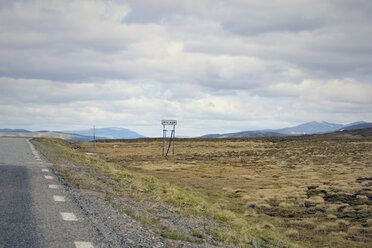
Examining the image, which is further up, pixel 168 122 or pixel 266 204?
pixel 168 122

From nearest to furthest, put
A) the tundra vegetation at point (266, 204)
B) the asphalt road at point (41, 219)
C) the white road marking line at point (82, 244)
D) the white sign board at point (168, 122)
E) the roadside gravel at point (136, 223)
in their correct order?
the white road marking line at point (82, 244)
the asphalt road at point (41, 219)
the roadside gravel at point (136, 223)
the tundra vegetation at point (266, 204)
the white sign board at point (168, 122)

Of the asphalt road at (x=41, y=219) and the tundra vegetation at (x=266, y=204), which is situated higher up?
the asphalt road at (x=41, y=219)

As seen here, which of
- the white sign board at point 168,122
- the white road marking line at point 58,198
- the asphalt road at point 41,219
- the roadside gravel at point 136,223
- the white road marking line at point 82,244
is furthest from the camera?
the white sign board at point 168,122

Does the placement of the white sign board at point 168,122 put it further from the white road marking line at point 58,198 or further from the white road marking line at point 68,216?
the white road marking line at point 68,216

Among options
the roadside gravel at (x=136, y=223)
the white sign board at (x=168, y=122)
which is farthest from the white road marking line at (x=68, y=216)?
the white sign board at (x=168, y=122)

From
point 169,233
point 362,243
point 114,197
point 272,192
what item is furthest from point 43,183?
point 272,192

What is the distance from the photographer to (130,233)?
7.00 m

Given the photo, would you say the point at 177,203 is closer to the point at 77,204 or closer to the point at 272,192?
the point at 77,204

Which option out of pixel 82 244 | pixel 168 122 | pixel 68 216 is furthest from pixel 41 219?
pixel 168 122

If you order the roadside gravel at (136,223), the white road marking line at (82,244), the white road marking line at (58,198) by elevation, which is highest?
the white road marking line at (58,198)

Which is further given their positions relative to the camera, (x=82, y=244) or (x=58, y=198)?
(x=58, y=198)

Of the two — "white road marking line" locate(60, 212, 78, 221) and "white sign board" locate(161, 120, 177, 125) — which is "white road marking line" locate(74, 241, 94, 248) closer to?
"white road marking line" locate(60, 212, 78, 221)

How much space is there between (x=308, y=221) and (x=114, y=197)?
10008 mm

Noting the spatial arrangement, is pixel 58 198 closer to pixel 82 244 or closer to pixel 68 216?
pixel 68 216
